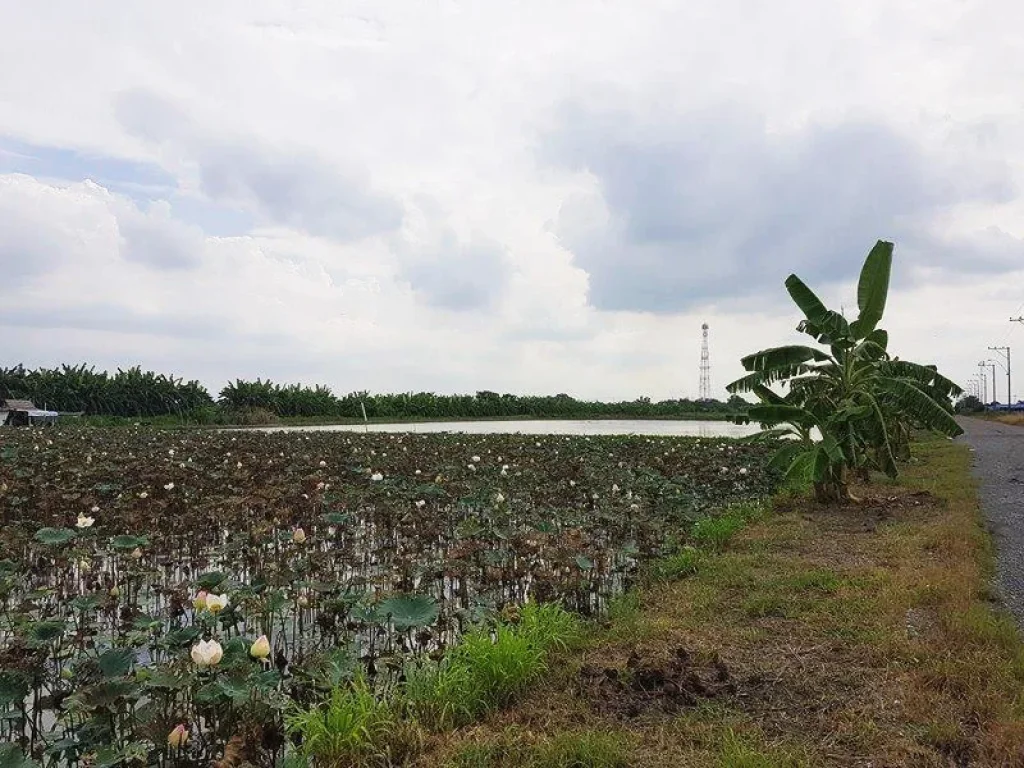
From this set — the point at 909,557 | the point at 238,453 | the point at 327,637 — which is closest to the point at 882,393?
the point at 909,557

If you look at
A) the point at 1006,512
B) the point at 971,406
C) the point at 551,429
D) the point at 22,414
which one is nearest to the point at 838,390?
the point at 1006,512

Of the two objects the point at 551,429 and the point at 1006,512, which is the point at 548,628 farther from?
the point at 551,429

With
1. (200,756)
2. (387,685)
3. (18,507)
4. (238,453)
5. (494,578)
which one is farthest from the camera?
(238,453)

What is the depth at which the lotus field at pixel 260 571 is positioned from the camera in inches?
147

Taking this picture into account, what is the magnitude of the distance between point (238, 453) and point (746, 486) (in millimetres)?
10613

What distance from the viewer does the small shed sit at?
1634 inches

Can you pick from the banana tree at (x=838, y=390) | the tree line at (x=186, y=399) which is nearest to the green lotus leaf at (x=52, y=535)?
the banana tree at (x=838, y=390)

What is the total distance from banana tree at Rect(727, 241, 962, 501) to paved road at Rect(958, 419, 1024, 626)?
150 centimetres

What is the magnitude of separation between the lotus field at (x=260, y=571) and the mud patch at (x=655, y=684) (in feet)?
3.20

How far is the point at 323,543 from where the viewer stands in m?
8.80

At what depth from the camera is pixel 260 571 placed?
618 cm

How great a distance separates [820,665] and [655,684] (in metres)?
1.15

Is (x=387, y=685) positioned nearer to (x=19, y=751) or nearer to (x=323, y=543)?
(x=19, y=751)

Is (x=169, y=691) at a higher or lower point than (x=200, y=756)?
higher
